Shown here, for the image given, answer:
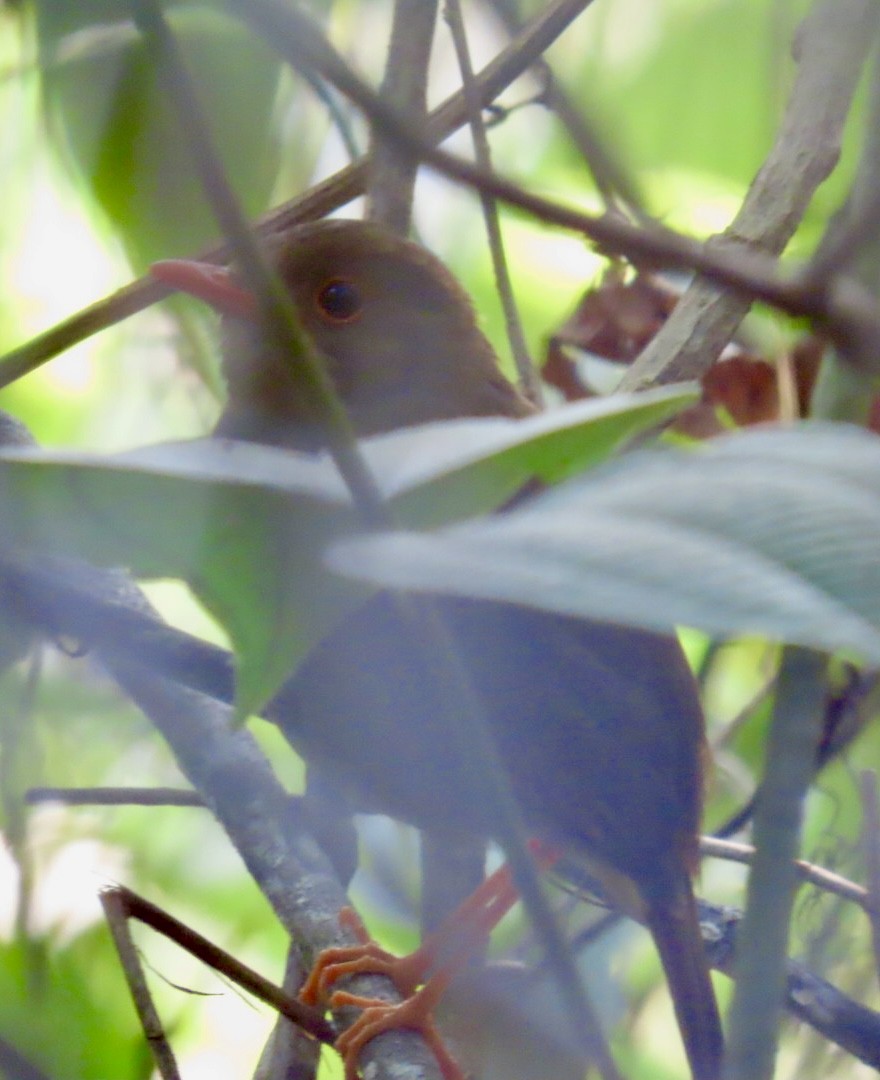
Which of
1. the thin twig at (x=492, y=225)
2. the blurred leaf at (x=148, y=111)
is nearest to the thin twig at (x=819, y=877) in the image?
the thin twig at (x=492, y=225)

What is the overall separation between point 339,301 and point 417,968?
1.25m

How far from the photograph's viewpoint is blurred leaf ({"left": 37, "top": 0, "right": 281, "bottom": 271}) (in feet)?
4.54

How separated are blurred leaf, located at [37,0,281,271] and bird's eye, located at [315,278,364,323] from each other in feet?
3.10

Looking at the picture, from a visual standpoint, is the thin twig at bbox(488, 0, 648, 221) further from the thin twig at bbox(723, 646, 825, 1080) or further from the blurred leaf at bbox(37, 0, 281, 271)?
the thin twig at bbox(723, 646, 825, 1080)

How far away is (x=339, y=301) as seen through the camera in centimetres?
264

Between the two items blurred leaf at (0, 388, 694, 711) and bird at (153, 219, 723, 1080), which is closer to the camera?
blurred leaf at (0, 388, 694, 711)

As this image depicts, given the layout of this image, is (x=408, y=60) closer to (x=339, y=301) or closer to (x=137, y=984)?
(x=339, y=301)

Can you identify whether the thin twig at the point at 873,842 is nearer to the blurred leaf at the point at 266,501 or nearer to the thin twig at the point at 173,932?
the thin twig at the point at 173,932

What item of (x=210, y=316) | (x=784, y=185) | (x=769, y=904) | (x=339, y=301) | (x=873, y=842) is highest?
(x=339, y=301)

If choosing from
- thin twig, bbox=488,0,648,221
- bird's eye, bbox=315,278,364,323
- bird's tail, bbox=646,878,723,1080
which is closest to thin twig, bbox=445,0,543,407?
bird's eye, bbox=315,278,364,323

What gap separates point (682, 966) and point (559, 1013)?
30 centimetres

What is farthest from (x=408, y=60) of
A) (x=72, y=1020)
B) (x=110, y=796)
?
(x=72, y=1020)

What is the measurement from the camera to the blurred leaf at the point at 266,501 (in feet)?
1.95

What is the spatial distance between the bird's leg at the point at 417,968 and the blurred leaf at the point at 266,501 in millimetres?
993
